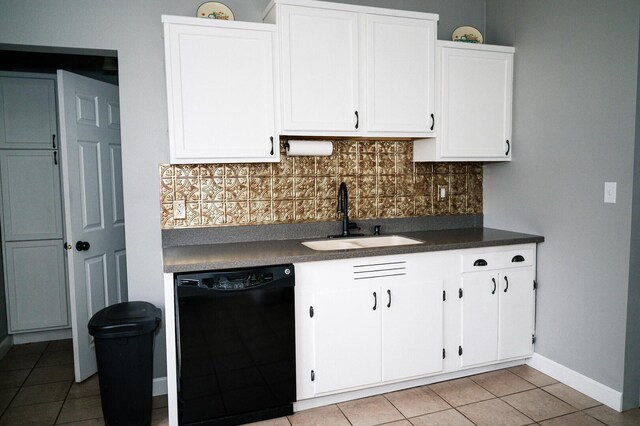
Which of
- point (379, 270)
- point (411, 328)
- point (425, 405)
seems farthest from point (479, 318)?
point (379, 270)

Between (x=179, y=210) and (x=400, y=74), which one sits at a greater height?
(x=400, y=74)

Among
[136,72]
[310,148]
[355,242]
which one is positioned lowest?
[355,242]

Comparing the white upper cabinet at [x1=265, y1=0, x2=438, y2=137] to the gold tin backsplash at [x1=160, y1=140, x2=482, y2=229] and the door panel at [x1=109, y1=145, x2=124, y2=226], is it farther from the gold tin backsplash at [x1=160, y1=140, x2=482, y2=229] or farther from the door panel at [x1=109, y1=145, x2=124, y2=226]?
the door panel at [x1=109, y1=145, x2=124, y2=226]

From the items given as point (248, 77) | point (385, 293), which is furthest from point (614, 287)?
point (248, 77)

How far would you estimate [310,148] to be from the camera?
9.58ft

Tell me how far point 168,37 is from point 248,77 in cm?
48

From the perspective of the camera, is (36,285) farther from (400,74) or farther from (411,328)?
(400,74)

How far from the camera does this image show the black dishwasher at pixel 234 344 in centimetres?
226

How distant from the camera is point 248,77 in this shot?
2625mm

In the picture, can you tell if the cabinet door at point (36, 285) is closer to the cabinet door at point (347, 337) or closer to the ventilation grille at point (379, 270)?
the cabinet door at point (347, 337)

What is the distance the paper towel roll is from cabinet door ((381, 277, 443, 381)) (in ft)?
3.13

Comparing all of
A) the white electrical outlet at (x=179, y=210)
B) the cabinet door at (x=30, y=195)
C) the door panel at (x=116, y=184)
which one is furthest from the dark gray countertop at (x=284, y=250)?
the cabinet door at (x=30, y=195)

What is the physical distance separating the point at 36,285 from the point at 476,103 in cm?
379

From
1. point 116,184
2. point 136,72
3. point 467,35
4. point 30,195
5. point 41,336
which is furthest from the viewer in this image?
point 41,336
